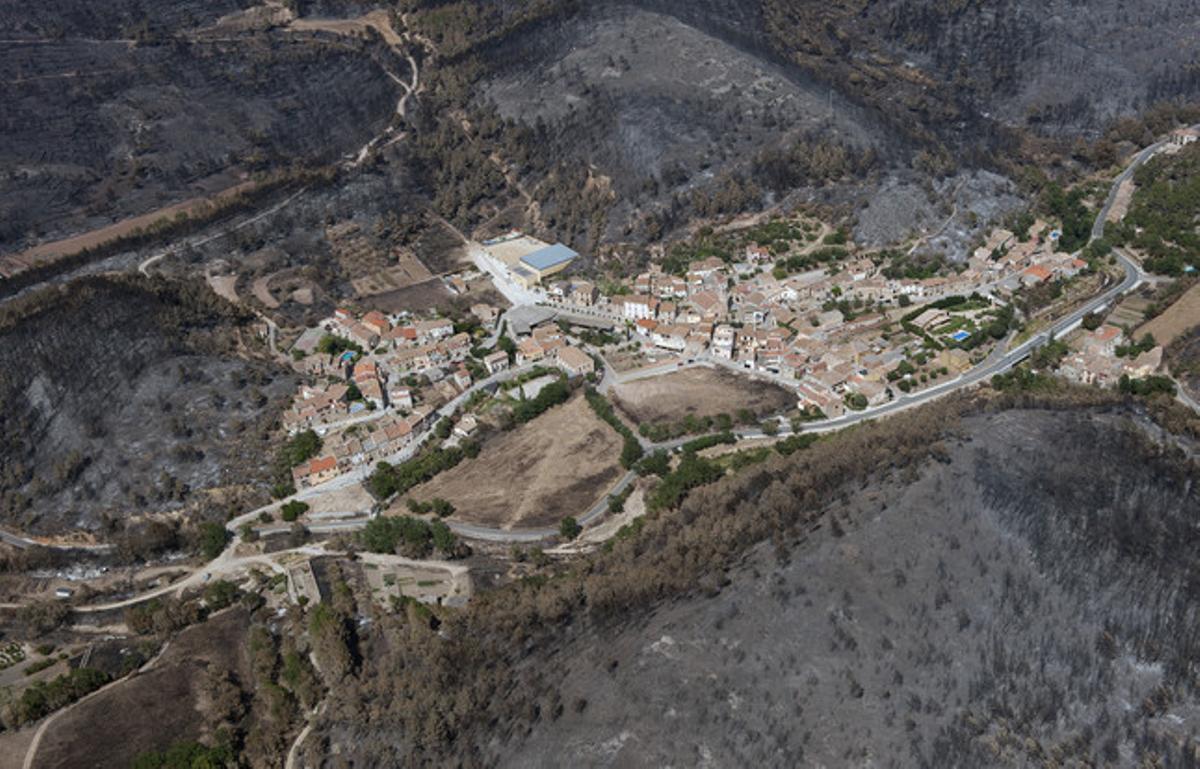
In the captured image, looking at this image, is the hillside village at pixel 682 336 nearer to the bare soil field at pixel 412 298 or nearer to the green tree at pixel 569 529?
the bare soil field at pixel 412 298

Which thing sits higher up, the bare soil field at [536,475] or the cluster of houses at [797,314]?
the cluster of houses at [797,314]

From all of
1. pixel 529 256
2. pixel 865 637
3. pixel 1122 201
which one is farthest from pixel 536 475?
pixel 1122 201

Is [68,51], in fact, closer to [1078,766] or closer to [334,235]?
[334,235]

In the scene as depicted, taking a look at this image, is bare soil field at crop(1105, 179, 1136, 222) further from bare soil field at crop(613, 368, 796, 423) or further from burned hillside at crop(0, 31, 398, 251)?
burned hillside at crop(0, 31, 398, 251)

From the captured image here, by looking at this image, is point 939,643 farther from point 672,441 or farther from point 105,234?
point 105,234

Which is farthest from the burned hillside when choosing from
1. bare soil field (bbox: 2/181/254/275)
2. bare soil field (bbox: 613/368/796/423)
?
bare soil field (bbox: 613/368/796/423)

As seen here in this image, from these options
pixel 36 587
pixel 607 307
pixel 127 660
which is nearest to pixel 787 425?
pixel 607 307

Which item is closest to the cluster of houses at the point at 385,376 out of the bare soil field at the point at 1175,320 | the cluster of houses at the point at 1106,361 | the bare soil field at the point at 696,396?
the bare soil field at the point at 696,396
